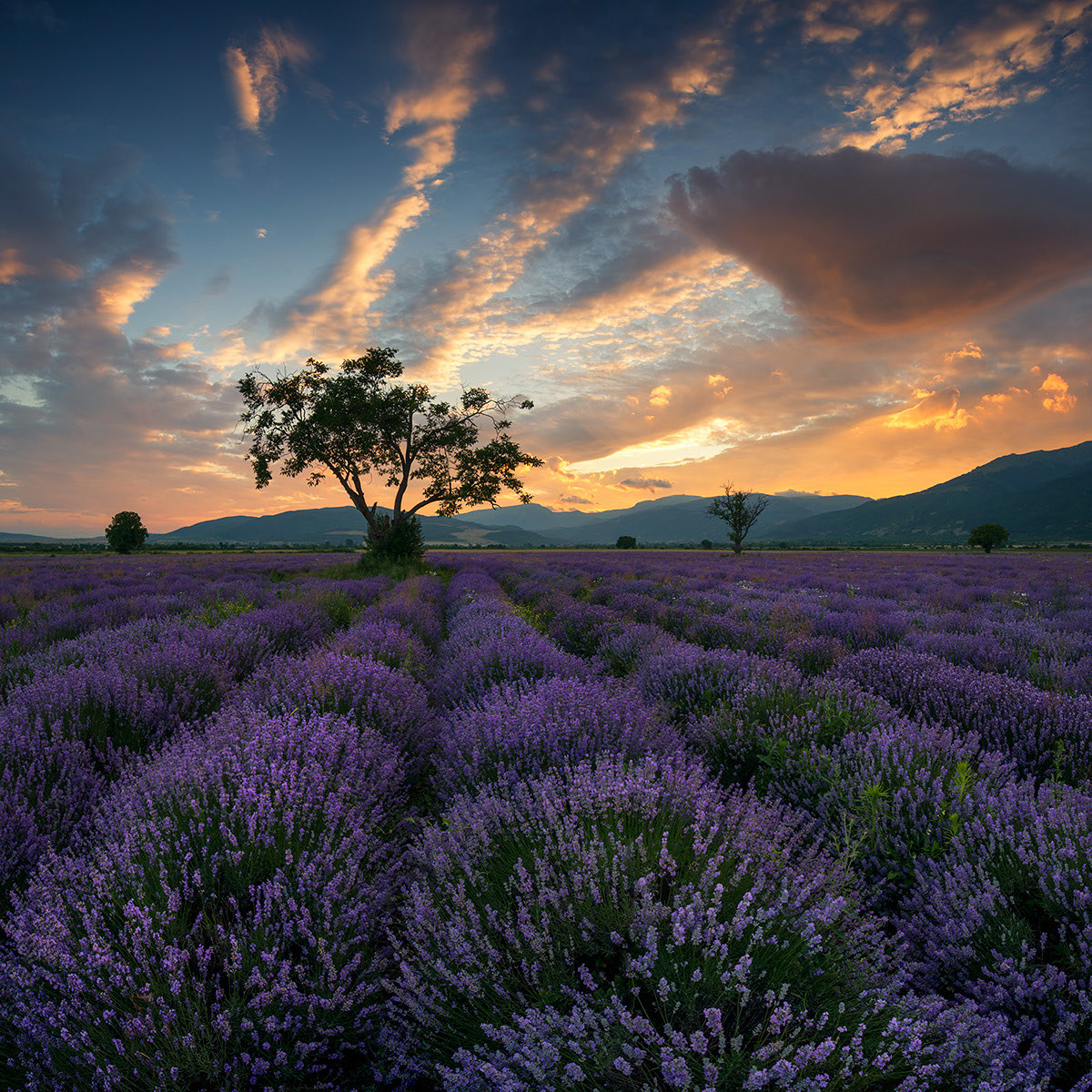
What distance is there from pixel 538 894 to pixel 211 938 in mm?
978

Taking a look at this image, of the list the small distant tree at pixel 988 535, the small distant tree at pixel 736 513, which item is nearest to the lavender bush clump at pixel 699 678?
the small distant tree at pixel 736 513

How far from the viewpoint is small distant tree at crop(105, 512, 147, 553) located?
2025 inches

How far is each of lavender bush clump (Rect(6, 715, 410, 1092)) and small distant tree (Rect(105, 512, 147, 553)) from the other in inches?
2482

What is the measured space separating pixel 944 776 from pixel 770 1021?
5.96ft

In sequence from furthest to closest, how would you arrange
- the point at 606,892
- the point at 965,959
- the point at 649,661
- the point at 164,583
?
1. the point at 164,583
2. the point at 649,661
3. the point at 965,959
4. the point at 606,892

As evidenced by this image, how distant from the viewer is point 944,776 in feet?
7.80

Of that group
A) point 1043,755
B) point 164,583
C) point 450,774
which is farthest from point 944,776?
point 164,583

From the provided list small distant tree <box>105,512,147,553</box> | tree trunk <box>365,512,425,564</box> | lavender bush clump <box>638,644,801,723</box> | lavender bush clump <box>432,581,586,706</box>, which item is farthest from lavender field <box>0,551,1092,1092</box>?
small distant tree <box>105,512,147,553</box>

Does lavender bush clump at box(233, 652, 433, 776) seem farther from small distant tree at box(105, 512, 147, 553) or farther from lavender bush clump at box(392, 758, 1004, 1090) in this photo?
small distant tree at box(105, 512, 147, 553)

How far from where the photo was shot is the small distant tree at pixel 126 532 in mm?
51438

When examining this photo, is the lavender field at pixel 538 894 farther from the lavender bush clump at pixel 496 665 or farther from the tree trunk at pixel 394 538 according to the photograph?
the tree trunk at pixel 394 538

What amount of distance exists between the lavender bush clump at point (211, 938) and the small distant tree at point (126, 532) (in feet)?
207

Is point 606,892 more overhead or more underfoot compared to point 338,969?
more overhead

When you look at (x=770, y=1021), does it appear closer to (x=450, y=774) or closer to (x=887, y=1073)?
(x=887, y=1073)
